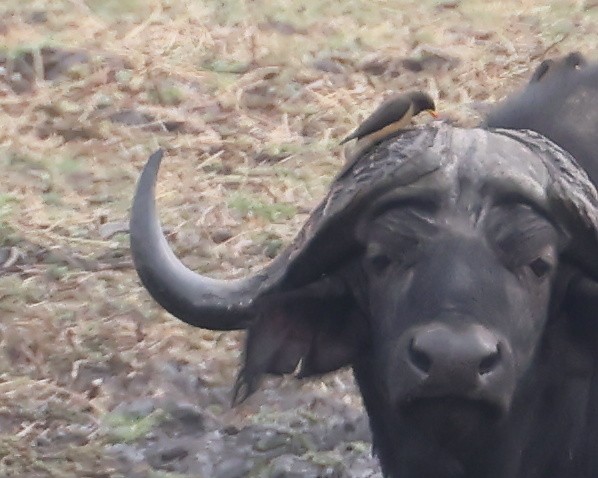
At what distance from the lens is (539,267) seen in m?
2.69

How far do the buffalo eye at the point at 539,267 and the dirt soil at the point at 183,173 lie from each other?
1.03 meters

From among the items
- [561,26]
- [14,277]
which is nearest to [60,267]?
[14,277]

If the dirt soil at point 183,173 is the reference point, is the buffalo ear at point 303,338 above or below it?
above

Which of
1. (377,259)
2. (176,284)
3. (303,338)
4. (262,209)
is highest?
(377,259)

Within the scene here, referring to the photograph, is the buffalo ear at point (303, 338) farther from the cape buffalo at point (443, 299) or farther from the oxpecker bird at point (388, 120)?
the oxpecker bird at point (388, 120)

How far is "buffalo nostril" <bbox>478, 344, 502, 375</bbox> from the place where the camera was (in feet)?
8.04

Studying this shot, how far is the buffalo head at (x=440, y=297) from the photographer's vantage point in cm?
254

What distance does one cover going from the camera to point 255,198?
5.37 metres

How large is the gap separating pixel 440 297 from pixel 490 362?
14cm

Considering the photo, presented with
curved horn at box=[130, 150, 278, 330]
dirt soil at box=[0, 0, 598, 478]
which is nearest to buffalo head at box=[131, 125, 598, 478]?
curved horn at box=[130, 150, 278, 330]

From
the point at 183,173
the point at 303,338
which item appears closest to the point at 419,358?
the point at 303,338

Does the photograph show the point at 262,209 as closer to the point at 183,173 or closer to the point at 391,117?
the point at 183,173

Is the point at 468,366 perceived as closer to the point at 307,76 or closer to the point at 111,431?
the point at 111,431

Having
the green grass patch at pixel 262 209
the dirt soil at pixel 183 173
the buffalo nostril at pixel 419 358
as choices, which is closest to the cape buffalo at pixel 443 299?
the buffalo nostril at pixel 419 358
